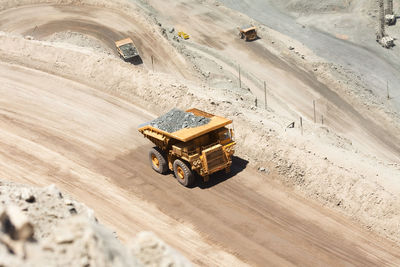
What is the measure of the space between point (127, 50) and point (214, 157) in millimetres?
15785

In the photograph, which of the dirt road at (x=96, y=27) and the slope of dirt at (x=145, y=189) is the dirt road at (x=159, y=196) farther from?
the dirt road at (x=96, y=27)

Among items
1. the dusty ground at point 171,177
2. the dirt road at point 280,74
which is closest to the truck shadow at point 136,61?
the dusty ground at point 171,177

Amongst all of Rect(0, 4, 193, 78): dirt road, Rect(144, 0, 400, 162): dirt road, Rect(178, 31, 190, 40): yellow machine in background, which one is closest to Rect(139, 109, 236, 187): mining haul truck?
Rect(144, 0, 400, 162): dirt road

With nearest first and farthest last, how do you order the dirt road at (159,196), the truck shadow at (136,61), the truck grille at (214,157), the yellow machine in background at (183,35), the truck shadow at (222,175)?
the dirt road at (159,196), the truck grille at (214,157), the truck shadow at (222,175), the truck shadow at (136,61), the yellow machine in background at (183,35)

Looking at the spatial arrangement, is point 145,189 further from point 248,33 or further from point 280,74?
point 248,33

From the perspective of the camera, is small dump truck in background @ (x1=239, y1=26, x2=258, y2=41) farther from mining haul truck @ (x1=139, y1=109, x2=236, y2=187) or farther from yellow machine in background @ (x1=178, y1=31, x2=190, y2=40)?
mining haul truck @ (x1=139, y1=109, x2=236, y2=187)

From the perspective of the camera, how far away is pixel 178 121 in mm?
15828

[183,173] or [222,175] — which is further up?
[183,173]

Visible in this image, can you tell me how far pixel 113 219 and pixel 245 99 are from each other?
1333 cm

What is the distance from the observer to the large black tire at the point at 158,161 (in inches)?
646

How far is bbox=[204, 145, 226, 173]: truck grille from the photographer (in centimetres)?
1527

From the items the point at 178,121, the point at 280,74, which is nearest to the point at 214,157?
the point at 178,121

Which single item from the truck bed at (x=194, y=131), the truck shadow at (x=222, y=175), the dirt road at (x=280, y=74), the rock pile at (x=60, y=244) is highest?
the rock pile at (x=60, y=244)

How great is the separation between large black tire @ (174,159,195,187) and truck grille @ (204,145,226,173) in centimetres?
71
